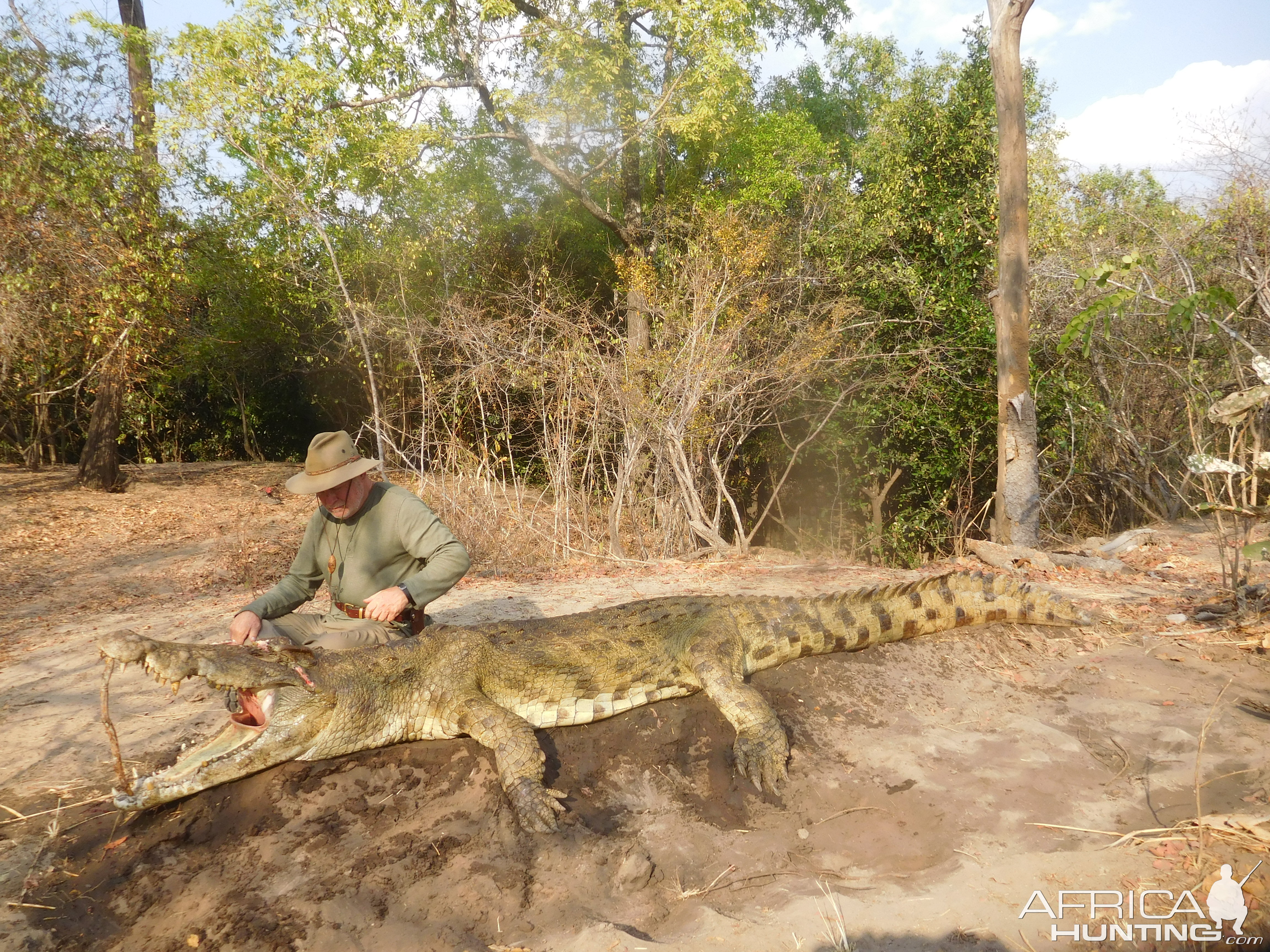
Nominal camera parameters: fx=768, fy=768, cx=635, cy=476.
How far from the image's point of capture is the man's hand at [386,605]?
3902 millimetres

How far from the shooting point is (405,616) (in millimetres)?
4309

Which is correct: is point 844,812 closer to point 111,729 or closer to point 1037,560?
point 111,729

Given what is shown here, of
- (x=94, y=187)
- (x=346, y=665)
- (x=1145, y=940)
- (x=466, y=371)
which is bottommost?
(x=1145, y=940)

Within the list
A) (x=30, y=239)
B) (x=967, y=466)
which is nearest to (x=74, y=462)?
(x=30, y=239)

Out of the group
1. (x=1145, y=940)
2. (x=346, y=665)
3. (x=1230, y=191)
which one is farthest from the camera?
(x=1230, y=191)

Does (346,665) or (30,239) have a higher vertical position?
(30,239)

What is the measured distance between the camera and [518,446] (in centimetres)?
1001

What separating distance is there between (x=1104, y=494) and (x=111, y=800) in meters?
12.2

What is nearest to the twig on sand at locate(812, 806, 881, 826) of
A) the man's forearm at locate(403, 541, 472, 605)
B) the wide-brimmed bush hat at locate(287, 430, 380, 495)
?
the man's forearm at locate(403, 541, 472, 605)

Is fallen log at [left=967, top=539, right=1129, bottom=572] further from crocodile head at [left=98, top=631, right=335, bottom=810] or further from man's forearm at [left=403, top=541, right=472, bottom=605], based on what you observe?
crocodile head at [left=98, top=631, right=335, bottom=810]

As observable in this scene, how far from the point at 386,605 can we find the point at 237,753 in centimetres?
92

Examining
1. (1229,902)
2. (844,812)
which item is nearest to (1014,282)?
(844,812)

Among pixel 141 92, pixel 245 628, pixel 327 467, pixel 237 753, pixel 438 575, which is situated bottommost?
pixel 237 753

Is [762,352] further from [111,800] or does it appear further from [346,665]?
[111,800]
